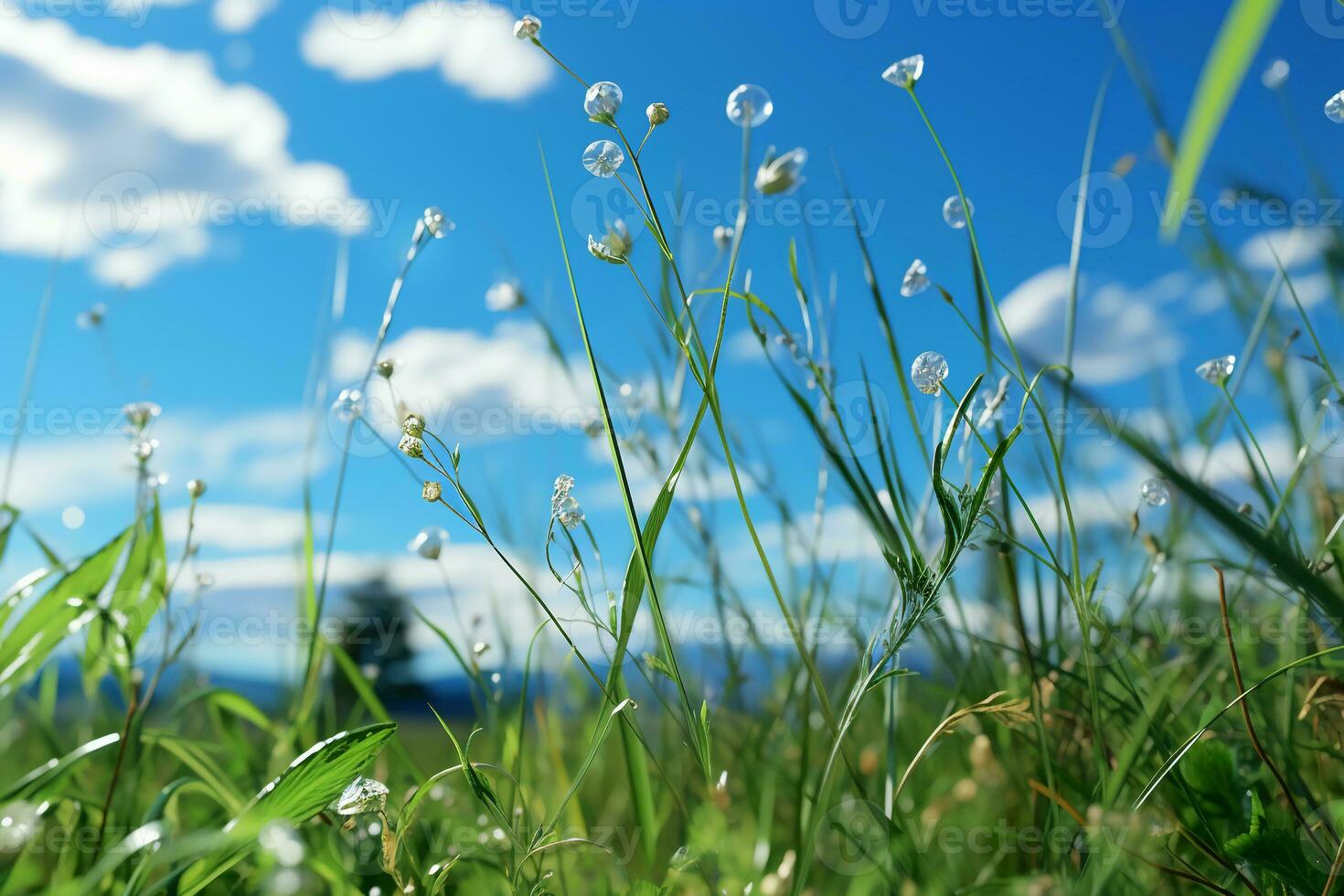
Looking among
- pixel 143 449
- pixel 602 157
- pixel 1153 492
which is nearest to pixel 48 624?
pixel 143 449

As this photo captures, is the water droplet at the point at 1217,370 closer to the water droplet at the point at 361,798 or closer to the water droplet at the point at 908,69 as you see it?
the water droplet at the point at 908,69

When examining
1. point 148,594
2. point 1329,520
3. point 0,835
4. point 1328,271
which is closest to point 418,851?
point 148,594

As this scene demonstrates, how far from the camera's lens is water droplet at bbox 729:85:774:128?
2.90ft

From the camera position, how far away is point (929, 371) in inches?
28.9

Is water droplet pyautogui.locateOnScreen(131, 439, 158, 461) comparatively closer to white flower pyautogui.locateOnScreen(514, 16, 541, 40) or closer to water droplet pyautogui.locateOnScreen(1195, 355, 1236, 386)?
white flower pyautogui.locateOnScreen(514, 16, 541, 40)

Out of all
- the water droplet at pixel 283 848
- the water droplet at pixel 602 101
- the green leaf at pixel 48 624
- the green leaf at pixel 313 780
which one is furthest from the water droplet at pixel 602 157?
the green leaf at pixel 48 624

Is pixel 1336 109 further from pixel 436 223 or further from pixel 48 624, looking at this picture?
pixel 48 624

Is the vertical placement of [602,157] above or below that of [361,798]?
above

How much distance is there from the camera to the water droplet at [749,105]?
2.90 ft

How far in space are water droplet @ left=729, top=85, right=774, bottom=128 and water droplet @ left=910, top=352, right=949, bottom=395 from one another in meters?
0.31

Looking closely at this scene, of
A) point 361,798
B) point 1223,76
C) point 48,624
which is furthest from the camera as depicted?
point 48,624

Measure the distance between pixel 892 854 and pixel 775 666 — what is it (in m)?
0.86

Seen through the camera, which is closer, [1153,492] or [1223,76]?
[1223,76]

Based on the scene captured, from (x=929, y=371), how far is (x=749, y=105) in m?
0.34
